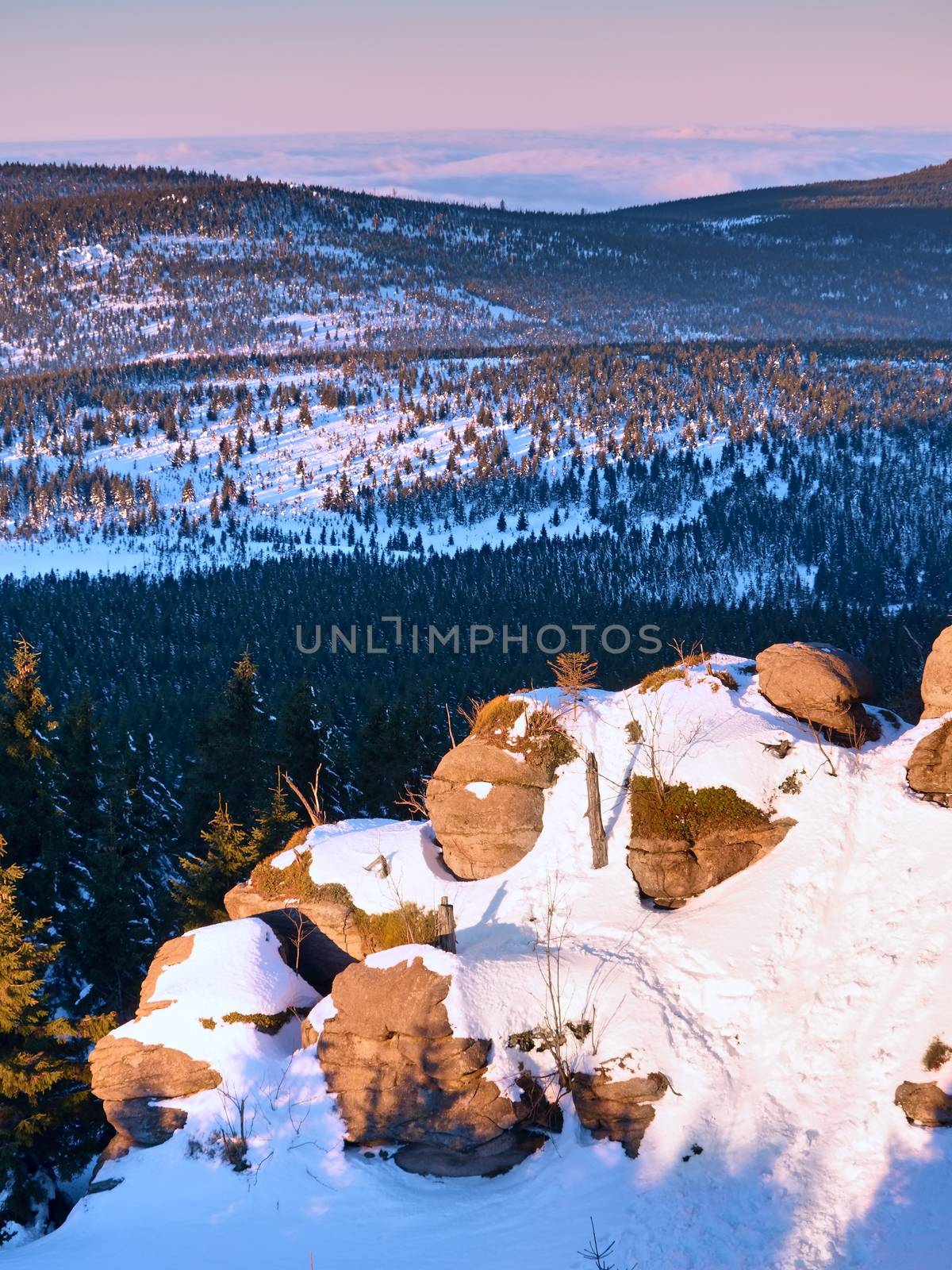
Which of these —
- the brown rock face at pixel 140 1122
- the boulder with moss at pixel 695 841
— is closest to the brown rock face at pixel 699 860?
the boulder with moss at pixel 695 841

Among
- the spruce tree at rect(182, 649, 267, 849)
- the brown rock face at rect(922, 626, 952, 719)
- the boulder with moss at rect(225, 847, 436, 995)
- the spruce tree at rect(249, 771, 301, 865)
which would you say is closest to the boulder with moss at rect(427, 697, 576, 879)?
the boulder with moss at rect(225, 847, 436, 995)

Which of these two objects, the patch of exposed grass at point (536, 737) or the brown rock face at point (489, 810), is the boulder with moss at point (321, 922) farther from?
the patch of exposed grass at point (536, 737)

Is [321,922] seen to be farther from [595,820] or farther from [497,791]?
[595,820]

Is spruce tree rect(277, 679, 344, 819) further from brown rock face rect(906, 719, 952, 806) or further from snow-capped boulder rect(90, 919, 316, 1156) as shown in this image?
brown rock face rect(906, 719, 952, 806)

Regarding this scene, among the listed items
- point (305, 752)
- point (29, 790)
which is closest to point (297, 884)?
point (29, 790)

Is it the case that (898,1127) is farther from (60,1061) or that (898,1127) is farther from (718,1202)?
(60,1061)
